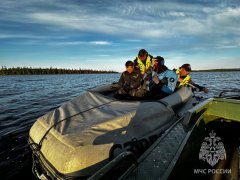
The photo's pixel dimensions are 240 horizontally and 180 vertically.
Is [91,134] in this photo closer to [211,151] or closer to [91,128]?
[91,128]

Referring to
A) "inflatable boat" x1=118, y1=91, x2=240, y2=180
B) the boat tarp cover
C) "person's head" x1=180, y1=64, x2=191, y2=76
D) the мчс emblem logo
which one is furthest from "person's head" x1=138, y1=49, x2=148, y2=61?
the мчс emblem logo

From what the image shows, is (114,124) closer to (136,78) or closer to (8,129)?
(136,78)

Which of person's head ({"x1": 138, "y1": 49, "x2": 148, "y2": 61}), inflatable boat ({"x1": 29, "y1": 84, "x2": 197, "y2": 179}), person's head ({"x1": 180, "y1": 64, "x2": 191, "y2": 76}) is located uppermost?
person's head ({"x1": 138, "y1": 49, "x2": 148, "y2": 61})

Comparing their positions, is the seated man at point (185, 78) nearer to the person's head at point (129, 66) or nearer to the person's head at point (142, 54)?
the person's head at point (142, 54)

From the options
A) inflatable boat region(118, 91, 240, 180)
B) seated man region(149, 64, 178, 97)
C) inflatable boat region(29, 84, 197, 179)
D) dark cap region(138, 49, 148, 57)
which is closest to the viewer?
inflatable boat region(118, 91, 240, 180)

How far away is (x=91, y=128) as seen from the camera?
2.90m

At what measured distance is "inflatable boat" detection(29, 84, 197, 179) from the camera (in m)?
2.50

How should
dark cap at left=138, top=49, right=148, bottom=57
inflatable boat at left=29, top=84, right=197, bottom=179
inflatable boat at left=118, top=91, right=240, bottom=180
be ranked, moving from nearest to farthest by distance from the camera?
inflatable boat at left=118, top=91, right=240, bottom=180
inflatable boat at left=29, top=84, right=197, bottom=179
dark cap at left=138, top=49, right=148, bottom=57

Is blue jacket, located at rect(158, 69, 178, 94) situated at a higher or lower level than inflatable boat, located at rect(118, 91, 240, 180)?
higher

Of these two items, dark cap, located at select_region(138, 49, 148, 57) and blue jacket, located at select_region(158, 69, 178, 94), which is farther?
dark cap, located at select_region(138, 49, 148, 57)

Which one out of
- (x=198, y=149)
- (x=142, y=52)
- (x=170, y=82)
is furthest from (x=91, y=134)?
(x=142, y=52)

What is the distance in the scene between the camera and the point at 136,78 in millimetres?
5355

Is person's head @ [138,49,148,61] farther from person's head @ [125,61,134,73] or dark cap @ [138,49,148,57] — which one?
person's head @ [125,61,134,73]

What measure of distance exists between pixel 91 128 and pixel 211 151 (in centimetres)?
212
